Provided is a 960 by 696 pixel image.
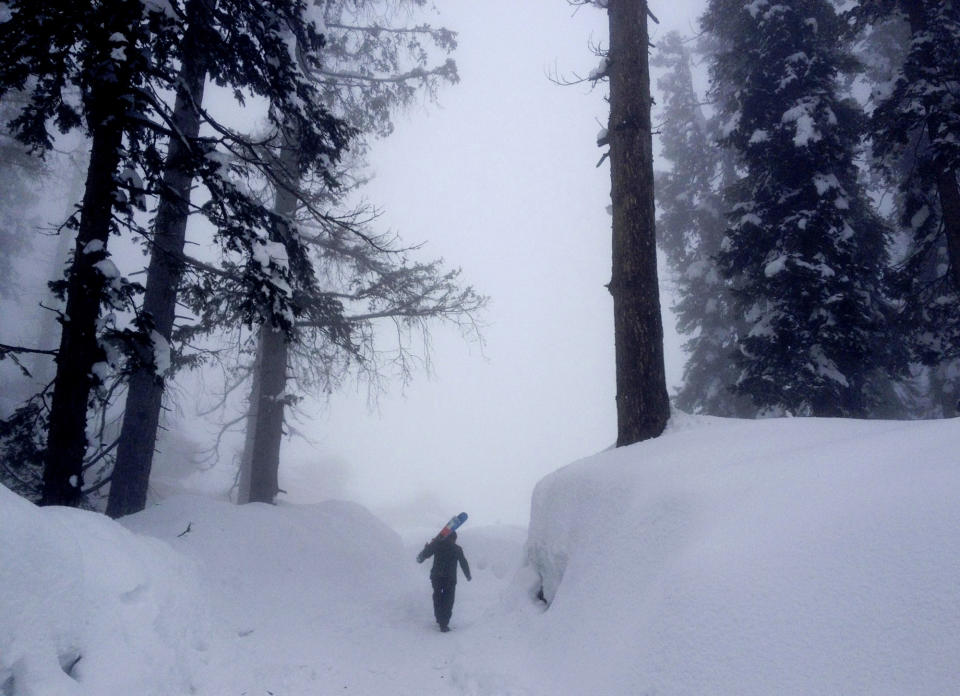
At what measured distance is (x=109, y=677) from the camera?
10.7ft

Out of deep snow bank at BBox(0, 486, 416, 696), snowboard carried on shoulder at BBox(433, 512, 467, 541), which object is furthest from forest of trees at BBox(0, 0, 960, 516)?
snowboard carried on shoulder at BBox(433, 512, 467, 541)

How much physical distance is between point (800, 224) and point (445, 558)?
9591 millimetres

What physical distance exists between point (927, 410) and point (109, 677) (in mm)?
24757

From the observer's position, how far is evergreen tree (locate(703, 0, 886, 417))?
10469 mm

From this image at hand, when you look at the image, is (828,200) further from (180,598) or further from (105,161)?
(180,598)

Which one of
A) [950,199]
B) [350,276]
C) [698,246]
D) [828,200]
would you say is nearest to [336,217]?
[350,276]

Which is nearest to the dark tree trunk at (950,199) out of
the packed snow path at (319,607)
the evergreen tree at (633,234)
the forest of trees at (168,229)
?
the evergreen tree at (633,234)

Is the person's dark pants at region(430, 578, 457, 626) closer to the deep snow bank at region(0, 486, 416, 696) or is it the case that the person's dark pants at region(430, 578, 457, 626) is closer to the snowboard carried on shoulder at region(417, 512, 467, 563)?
the snowboard carried on shoulder at region(417, 512, 467, 563)

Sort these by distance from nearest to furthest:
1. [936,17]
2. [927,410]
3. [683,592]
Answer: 1. [683,592]
2. [936,17]
3. [927,410]

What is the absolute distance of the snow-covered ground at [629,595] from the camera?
2.44m

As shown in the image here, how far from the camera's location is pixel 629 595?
12.7ft

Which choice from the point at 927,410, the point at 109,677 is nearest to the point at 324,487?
the point at 927,410

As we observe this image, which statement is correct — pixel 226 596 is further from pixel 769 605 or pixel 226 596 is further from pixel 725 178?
pixel 725 178

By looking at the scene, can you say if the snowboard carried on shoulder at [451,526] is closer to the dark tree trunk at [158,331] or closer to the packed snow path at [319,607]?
the packed snow path at [319,607]
